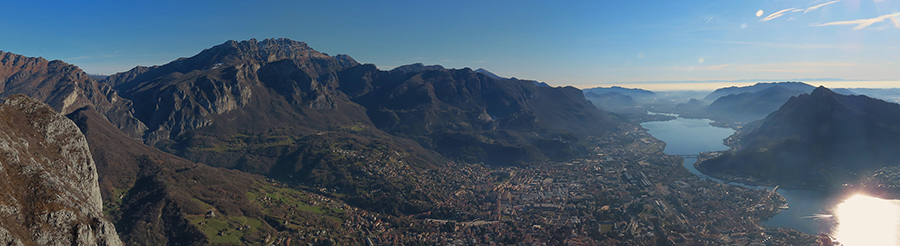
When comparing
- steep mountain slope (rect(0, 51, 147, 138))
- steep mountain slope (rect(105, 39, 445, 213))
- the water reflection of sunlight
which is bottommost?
the water reflection of sunlight

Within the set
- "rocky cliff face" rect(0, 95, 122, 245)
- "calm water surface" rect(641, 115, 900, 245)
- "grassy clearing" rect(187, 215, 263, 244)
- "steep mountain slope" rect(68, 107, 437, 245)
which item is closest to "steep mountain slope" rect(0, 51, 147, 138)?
"steep mountain slope" rect(68, 107, 437, 245)

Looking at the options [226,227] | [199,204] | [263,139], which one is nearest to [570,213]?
[226,227]

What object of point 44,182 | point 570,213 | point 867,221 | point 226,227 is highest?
point 44,182

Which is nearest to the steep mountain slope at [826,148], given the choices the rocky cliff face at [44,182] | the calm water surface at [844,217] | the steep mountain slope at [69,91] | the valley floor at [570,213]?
the calm water surface at [844,217]

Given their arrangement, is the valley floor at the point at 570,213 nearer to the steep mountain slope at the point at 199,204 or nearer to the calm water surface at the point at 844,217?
the steep mountain slope at the point at 199,204

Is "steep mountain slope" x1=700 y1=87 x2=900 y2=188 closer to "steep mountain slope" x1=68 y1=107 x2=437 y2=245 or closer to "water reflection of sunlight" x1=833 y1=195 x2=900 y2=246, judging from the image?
"water reflection of sunlight" x1=833 y1=195 x2=900 y2=246

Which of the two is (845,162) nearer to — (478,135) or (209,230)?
(478,135)

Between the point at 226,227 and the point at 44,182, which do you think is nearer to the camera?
the point at 44,182

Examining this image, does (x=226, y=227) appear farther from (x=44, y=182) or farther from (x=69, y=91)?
(x=69, y=91)
